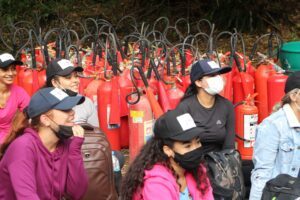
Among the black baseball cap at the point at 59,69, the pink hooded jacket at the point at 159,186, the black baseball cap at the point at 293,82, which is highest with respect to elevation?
the black baseball cap at the point at 59,69

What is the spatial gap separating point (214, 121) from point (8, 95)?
1.65 meters

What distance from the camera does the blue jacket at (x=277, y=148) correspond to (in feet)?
11.6

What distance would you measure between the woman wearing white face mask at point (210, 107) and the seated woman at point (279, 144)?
101cm

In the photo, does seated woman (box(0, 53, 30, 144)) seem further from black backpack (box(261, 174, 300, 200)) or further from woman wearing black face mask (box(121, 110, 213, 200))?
black backpack (box(261, 174, 300, 200))

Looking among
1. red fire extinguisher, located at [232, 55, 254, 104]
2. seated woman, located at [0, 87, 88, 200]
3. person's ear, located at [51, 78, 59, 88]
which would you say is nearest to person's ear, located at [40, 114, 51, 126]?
seated woman, located at [0, 87, 88, 200]

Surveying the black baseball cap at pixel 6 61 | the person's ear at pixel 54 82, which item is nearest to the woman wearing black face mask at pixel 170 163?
the person's ear at pixel 54 82

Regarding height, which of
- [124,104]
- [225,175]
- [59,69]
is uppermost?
[59,69]

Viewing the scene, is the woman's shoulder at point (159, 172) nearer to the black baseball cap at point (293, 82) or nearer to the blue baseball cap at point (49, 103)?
the blue baseball cap at point (49, 103)

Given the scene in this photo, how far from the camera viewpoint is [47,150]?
322cm

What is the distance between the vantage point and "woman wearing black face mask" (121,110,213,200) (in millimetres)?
2973

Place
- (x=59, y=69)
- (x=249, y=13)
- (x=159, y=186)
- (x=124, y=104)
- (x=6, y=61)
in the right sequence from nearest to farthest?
(x=159, y=186) → (x=59, y=69) → (x=6, y=61) → (x=124, y=104) → (x=249, y=13)

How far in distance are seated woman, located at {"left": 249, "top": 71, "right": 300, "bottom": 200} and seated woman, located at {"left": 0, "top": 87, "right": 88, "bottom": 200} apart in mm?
958

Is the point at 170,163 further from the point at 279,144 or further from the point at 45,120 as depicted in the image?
the point at 279,144

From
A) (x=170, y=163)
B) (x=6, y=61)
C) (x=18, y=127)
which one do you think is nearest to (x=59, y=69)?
(x=6, y=61)
